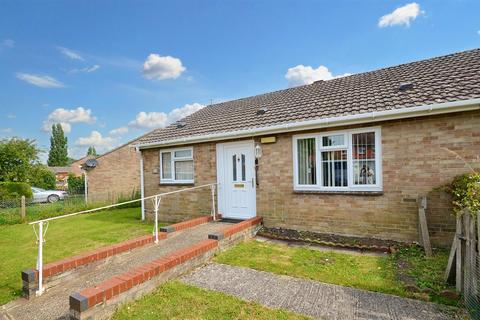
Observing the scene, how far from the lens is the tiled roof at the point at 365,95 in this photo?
609 cm

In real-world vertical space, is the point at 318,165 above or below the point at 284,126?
below

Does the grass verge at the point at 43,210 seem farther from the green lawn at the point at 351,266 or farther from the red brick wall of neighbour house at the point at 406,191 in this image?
the red brick wall of neighbour house at the point at 406,191

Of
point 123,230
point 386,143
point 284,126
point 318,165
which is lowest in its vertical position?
point 123,230

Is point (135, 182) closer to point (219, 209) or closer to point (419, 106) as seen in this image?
point (219, 209)

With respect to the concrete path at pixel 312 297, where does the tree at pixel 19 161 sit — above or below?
above

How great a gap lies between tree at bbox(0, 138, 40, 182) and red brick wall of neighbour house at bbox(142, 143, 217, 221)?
1625 cm

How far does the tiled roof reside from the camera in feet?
20.0

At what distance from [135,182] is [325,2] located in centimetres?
2012

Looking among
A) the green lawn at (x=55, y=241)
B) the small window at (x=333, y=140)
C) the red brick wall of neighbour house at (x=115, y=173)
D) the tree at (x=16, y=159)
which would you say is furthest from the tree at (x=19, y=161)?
the small window at (x=333, y=140)

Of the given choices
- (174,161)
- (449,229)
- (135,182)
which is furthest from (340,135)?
(135,182)

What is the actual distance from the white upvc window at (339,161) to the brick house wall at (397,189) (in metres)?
0.18

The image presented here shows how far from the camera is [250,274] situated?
4.61 m

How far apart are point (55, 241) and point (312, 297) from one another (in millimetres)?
7496

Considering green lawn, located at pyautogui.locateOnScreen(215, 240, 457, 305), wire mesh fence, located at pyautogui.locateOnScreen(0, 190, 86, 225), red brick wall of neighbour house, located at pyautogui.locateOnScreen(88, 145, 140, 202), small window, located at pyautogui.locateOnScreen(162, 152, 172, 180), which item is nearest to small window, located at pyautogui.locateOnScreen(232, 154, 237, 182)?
green lawn, located at pyautogui.locateOnScreen(215, 240, 457, 305)
